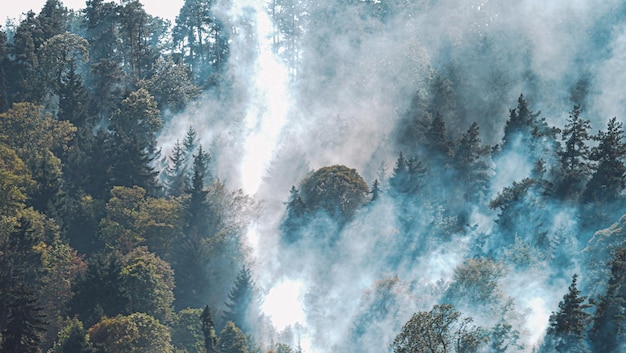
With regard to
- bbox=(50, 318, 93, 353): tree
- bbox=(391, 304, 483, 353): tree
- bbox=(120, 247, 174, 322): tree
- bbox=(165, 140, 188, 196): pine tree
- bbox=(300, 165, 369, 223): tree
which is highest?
bbox=(165, 140, 188, 196): pine tree

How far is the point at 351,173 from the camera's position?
11856cm

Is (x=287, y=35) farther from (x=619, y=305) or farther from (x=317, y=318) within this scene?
(x=619, y=305)

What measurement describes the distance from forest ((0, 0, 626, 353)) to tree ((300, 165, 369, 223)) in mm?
205

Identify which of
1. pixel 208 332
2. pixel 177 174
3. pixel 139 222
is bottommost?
pixel 208 332

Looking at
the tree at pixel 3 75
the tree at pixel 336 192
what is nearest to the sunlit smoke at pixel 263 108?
the tree at pixel 336 192

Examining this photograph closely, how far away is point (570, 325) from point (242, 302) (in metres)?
36.0

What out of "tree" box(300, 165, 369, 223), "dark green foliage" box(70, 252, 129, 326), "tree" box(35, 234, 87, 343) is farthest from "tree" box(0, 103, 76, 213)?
"tree" box(300, 165, 369, 223)

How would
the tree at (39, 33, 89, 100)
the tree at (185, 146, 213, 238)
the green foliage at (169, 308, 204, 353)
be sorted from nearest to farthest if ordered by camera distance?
the green foliage at (169, 308, 204, 353) < the tree at (185, 146, 213, 238) < the tree at (39, 33, 89, 100)

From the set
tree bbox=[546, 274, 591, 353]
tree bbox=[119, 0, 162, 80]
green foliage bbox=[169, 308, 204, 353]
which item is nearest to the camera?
tree bbox=[546, 274, 591, 353]

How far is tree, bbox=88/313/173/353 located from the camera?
319 feet

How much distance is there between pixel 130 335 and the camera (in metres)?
97.9

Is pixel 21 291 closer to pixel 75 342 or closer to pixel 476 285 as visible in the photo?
pixel 75 342

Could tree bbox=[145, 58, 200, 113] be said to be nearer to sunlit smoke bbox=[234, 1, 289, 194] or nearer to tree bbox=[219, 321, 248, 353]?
sunlit smoke bbox=[234, 1, 289, 194]

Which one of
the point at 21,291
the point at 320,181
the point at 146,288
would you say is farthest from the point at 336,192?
the point at 21,291
